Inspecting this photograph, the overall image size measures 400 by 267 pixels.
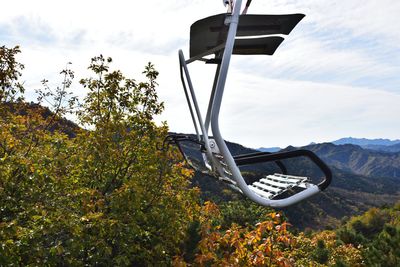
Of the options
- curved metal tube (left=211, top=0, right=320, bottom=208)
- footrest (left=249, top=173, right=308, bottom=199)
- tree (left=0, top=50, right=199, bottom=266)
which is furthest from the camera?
tree (left=0, top=50, right=199, bottom=266)

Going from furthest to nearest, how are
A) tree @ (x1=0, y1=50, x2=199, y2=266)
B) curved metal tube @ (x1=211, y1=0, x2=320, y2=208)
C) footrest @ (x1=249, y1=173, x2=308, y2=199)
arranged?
tree @ (x1=0, y1=50, x2=199, y2=266)
footrest @ (x1=249, y1=173, x2=308, y2=199)
curved metal tube @ (x1=211, y1=0, x2=320, y2=208)

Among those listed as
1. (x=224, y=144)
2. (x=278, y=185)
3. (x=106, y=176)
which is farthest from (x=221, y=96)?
(x=106, y=176)

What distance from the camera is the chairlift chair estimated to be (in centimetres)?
304

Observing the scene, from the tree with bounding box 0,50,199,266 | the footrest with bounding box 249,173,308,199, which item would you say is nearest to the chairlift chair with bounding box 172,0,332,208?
the footrest with bounding box 249,173,308,199

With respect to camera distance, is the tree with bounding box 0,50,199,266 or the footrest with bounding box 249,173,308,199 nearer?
the footrest with bounding box 249,173,308,199

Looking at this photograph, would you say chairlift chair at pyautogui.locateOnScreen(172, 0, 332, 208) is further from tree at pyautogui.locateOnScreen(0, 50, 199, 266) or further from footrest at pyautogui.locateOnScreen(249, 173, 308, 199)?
tree at pyautogui.locateOnScreen(0, 50, 199, 266)

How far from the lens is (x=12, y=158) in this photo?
6129 millimetres

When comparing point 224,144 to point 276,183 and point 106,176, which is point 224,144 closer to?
point 276,183

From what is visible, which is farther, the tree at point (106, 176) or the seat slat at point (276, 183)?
the tree at point (106, 176)

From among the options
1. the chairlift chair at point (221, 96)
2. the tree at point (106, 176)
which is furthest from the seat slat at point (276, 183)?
the tree at point (106, 176)

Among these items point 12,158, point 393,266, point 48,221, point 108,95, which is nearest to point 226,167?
point 48,221

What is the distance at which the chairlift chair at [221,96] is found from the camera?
3039 mm

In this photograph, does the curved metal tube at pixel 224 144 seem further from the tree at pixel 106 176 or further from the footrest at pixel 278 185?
the tree at pixel 106 176

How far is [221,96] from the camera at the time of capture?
3039 mm
